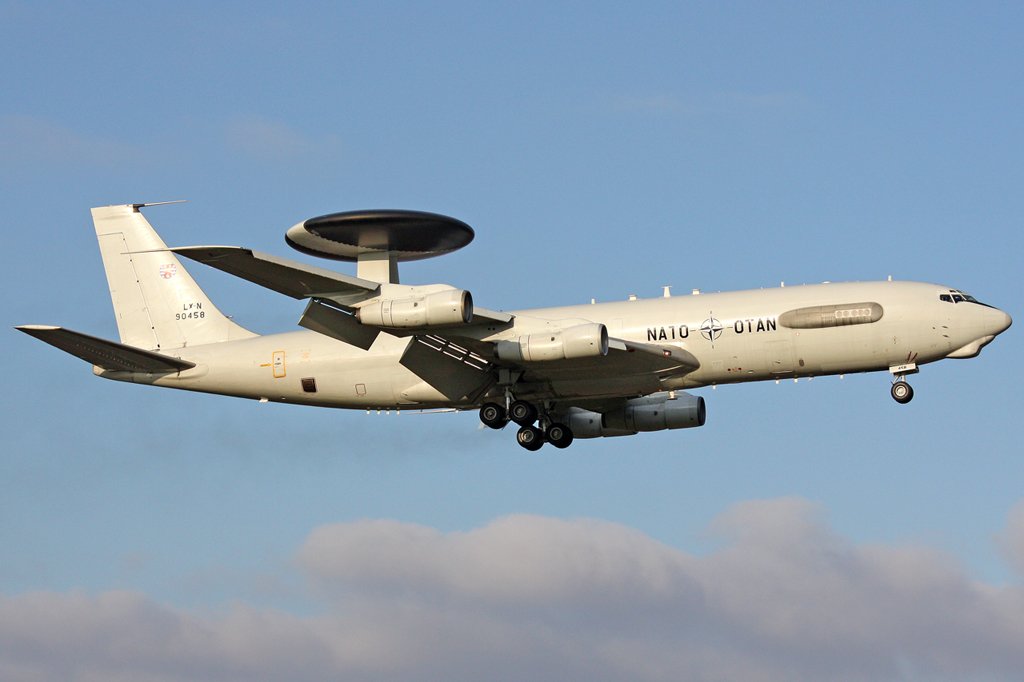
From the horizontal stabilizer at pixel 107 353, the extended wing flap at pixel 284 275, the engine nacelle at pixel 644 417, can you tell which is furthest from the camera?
the engine nacelle at pixel 644 417

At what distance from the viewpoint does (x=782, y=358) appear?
45.7 meters

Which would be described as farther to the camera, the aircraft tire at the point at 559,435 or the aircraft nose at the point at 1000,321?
the aircraft tire at the point at 559,435

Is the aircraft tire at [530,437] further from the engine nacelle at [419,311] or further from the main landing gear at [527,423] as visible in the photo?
the engine nacelle at [419,311]

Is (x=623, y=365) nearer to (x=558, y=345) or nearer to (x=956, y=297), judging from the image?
(x=558, y=345)

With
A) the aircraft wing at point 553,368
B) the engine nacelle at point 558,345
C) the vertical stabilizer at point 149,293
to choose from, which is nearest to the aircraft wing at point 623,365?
the aircraft wing at point 553,368

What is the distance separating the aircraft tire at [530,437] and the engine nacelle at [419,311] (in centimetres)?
804

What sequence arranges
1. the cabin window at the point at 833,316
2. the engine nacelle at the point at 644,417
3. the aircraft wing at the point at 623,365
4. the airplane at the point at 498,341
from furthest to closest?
the engine nacelle at the point at 644,417, the aircraft wing at the point at 623,365, the cabin window at the point at 833,316, the airplane at the point at 498,341

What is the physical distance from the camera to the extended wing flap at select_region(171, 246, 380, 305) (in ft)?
135

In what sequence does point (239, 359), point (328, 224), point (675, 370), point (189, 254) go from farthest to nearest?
point (239, 359) → point (675, 370) → point (328, 224) → point (189, 254)

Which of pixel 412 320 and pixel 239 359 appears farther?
pixel 239 359

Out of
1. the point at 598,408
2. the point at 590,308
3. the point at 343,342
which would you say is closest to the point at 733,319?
the point at 590,308

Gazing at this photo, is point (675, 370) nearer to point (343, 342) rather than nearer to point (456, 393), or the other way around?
point (456, 393)

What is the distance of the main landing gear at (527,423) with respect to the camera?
48.9 metres

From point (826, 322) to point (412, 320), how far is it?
41.8ft
